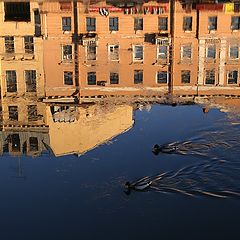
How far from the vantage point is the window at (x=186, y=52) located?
3953 cm

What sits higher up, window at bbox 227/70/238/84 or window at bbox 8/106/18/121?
window at bbox 227/70/238/84

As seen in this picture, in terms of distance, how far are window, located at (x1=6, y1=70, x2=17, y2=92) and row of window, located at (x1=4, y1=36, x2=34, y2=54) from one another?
5.39 metres

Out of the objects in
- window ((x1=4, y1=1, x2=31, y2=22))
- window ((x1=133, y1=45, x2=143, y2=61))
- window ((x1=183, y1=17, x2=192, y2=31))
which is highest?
window ((x1=4, y1=1, x2=31, y2=22))

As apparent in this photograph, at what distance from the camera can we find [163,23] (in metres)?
47.4

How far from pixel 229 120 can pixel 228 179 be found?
727 centimetres

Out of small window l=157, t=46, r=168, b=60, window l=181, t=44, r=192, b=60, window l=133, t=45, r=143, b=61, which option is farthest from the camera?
small window l=157, t=46, r=168, b=60

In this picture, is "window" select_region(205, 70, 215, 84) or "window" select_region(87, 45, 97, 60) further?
"window" select_region(87, 45, 97, 60)

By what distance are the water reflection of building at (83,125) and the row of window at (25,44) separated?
15170mm

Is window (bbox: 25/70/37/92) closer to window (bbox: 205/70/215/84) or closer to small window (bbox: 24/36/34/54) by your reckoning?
small window (bbox: 24/36/34/54)

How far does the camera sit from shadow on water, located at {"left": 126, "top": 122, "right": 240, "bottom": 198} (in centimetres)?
1659

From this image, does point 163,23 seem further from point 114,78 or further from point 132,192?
point 132,192

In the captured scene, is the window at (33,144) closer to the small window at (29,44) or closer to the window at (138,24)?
the small window at (29,44)

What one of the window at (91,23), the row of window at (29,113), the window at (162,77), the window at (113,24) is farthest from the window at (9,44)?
the row of window at (29,113)

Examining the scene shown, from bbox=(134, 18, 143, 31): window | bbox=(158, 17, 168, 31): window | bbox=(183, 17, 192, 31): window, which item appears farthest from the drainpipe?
bbox=(183, 17, 192, 31): window
